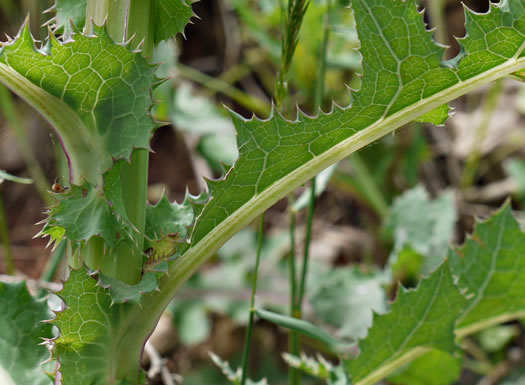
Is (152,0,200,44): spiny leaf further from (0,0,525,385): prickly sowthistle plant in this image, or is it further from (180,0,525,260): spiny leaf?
(180,0,525,260): spiny leaf

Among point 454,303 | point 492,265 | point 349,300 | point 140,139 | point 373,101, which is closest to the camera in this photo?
point 140,139

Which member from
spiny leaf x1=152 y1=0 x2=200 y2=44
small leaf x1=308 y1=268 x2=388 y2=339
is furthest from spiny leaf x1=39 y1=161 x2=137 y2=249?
small leaf x1=308 y1=268 x2=388 y2=339

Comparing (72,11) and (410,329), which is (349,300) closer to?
(410,329)

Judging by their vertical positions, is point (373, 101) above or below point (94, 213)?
above

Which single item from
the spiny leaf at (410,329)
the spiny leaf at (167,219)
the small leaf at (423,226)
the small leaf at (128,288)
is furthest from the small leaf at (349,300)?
the small leaf at (128,288)

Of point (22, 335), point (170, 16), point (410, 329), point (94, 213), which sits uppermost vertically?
point (170, 16)

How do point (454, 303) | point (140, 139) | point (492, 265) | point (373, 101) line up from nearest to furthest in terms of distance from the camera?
point (140, 139) → point (373, 101) → point (454, 303) → point (492, 265)

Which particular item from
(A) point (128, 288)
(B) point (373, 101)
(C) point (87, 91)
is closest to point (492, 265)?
(B) point (373, 101)

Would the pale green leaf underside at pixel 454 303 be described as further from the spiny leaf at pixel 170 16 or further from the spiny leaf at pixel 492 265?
the spiny leaf at pixel 170 16
